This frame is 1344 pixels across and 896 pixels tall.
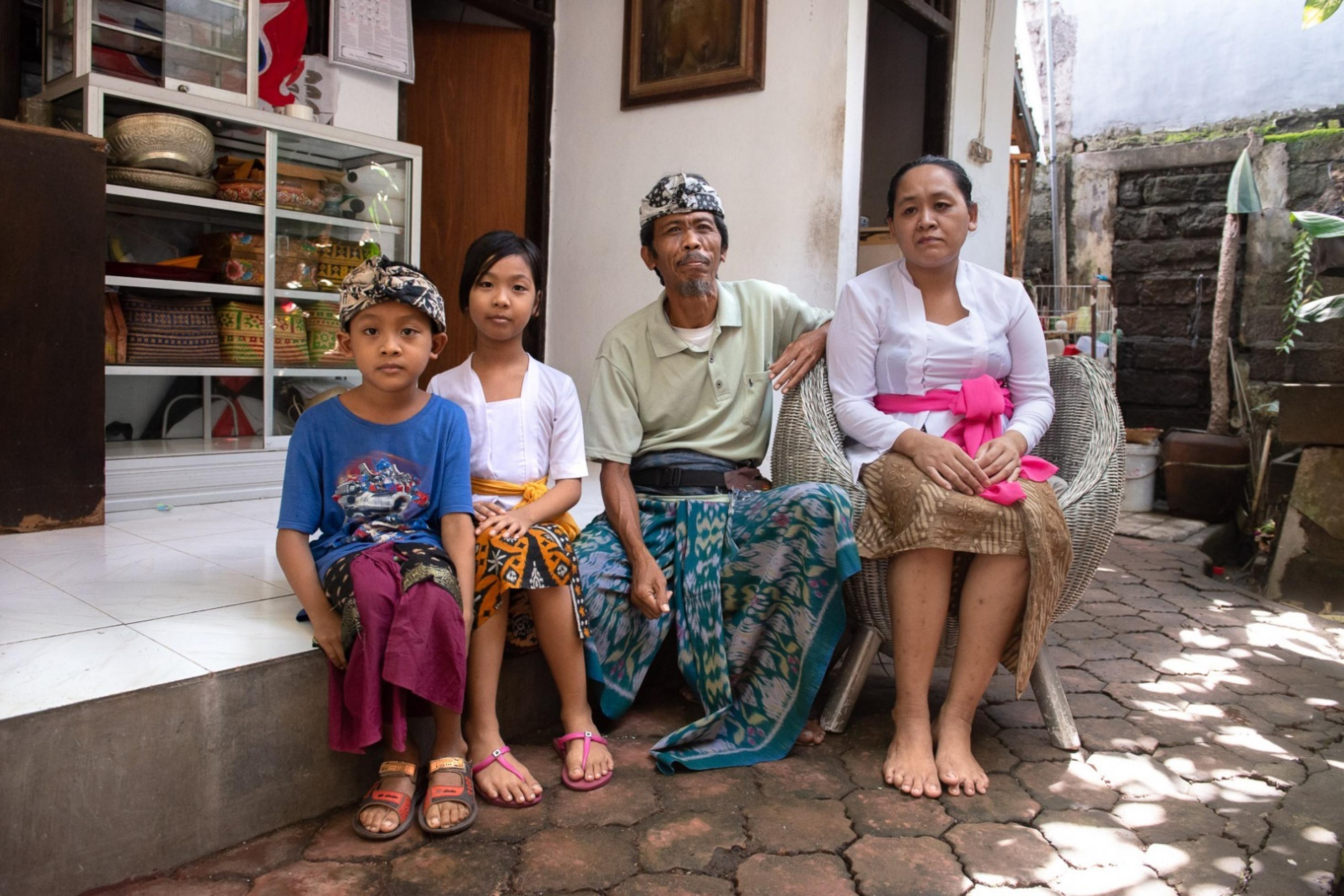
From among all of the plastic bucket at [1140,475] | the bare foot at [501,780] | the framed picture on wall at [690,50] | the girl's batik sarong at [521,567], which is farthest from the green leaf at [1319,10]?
the plastic bucket at [1140,475]

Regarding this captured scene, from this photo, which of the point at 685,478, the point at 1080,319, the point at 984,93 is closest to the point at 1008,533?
the point at 685,478

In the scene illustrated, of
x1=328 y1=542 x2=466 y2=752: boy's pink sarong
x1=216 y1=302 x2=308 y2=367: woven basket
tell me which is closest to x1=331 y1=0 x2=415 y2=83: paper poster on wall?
x1=216 y1=302 x2=308 y2=367: woven basket

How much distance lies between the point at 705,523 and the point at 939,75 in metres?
4.16

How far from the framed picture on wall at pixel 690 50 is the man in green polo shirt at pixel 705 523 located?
221 centimetres

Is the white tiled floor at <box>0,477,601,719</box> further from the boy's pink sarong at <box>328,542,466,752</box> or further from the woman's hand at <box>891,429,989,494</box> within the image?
the woman's hand at <box>891,429,989,494</box>

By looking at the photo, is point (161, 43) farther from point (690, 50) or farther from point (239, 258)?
point (690, 50)

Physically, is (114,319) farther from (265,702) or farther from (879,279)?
(879,279)

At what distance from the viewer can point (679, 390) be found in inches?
103

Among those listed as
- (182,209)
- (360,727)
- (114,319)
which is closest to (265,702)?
(360,727)

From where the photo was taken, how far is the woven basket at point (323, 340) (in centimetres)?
430

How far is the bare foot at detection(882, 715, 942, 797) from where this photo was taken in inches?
85.7

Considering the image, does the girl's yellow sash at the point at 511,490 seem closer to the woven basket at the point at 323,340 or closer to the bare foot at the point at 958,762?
the bare foot at the point at 958,762

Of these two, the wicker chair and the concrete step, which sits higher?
the wicker chair

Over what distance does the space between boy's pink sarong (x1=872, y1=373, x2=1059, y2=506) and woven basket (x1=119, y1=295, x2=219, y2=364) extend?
2861 mm
